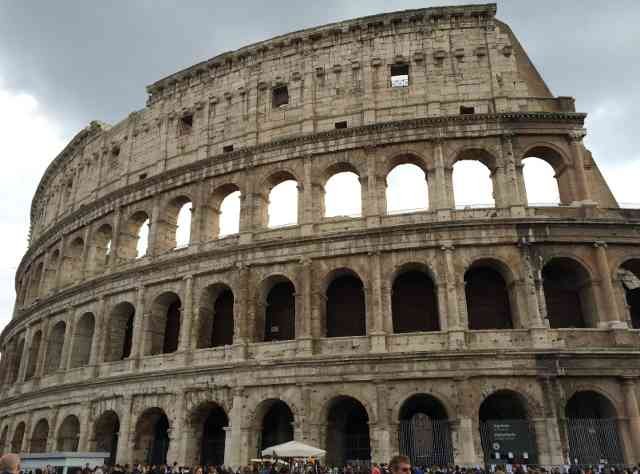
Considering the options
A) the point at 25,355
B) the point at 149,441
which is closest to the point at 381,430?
the point at 149,441

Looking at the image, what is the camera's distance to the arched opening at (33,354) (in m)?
25.6

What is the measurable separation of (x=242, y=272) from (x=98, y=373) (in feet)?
24.5

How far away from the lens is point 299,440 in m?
16.8

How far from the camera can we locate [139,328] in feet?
69.1

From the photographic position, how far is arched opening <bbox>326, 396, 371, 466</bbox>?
57.1 feet

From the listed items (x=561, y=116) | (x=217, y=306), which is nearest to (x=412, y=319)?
(x=217, y=306)

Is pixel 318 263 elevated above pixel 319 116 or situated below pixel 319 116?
below

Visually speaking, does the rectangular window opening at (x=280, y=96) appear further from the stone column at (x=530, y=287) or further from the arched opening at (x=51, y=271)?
the arched opening at (x=51, y=271)

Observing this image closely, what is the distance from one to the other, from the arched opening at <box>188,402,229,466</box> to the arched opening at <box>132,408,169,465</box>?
139cm

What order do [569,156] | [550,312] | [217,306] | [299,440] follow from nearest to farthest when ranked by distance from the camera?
[299,440] < [550,312] < [569,156] < [217,306]

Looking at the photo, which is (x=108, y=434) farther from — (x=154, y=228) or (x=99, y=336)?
(x=154, y=228)

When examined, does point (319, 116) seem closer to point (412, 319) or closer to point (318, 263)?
point (318, 263)

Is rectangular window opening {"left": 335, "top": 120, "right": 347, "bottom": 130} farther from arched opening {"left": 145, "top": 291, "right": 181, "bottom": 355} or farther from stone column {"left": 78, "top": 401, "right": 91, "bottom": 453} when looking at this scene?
stone column {"left": 78, "top": 401, "right": 91, "bottom": 453}

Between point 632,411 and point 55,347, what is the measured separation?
75.3 feet
